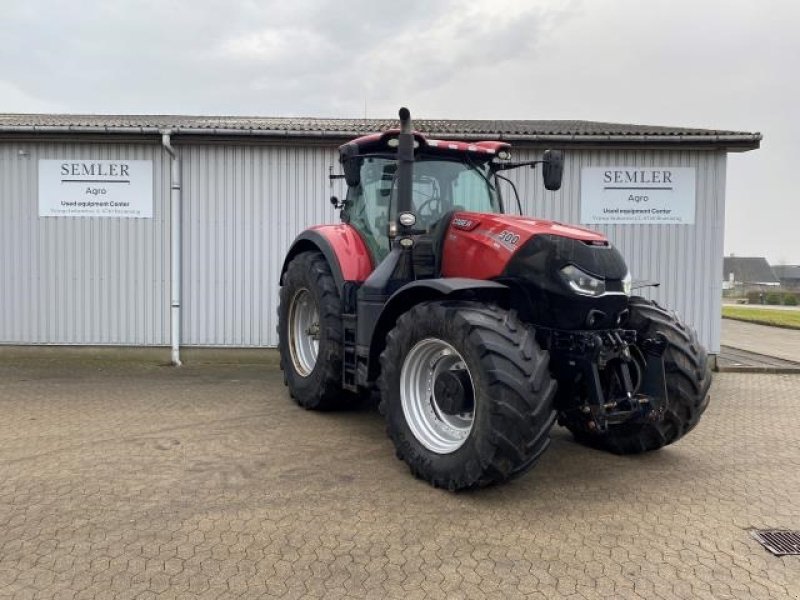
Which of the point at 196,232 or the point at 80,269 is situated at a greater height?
the point at 196,232

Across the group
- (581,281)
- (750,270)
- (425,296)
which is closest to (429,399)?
(425,296)

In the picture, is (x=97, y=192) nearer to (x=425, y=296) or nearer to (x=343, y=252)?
(x=343, y=252)

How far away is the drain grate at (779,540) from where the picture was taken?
3.38 m

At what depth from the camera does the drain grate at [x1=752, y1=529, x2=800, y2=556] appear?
338cm

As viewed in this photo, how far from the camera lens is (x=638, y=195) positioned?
9.22 metres

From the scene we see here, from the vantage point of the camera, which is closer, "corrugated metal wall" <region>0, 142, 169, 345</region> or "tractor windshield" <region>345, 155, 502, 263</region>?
"tractor windshield" <region>345, 155, 502, 263</region>

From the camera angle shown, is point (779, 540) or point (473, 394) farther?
point (473, 394)

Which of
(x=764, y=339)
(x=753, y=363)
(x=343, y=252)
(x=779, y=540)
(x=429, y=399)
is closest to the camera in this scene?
(x=779, y=540)

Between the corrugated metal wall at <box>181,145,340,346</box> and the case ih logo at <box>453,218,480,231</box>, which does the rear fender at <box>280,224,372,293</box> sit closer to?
the case ih logo at <box>453,218,480,231</box>

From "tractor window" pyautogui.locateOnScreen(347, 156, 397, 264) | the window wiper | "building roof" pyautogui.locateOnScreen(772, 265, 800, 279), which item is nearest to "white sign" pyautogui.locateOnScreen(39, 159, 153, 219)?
"tractor window" pyautogui.locateOnScreen(347, 156, 397, 264)

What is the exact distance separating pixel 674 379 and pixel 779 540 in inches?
50.8

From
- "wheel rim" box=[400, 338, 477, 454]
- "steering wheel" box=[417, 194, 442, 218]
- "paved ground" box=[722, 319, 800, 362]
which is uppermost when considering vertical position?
"steering wheel" box=[417, 194, 442, 218]

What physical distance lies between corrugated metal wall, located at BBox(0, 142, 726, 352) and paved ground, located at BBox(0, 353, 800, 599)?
3.31 metres

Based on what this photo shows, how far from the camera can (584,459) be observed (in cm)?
488
